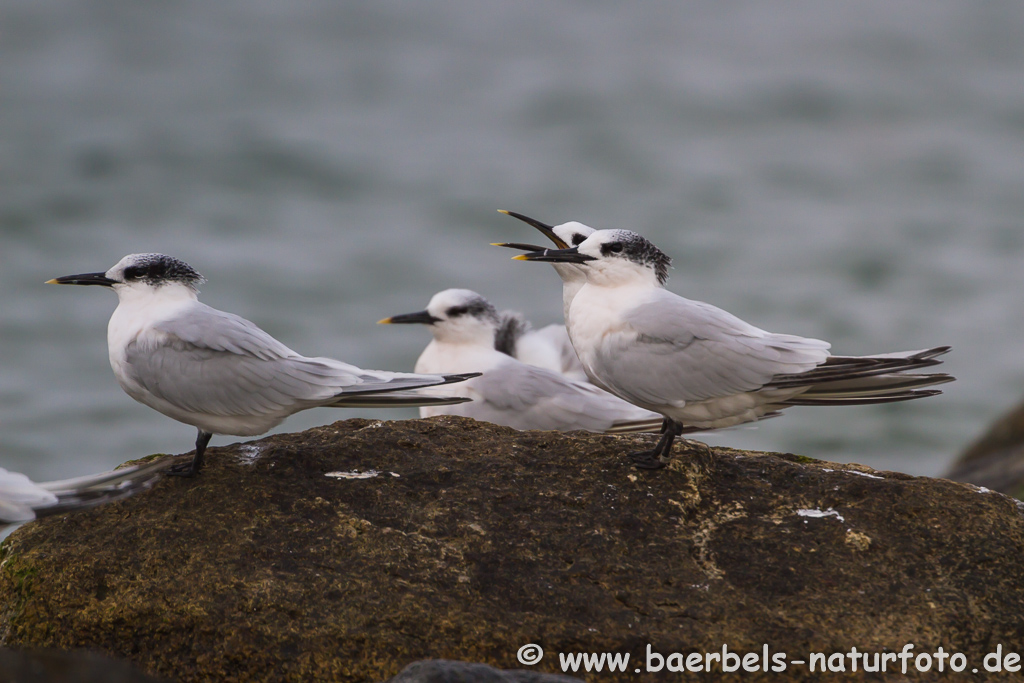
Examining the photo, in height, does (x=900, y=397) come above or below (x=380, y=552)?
above

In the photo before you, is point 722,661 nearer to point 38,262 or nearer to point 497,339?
point 497,339

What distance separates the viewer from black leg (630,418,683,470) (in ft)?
16.8

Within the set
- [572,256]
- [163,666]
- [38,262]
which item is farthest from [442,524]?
[38,262]

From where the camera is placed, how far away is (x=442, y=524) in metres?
4.78

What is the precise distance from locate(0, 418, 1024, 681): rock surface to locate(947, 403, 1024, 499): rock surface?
9.12 feet

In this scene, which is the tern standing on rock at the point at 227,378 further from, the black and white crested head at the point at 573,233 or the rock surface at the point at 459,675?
the black and white crested head at the point at 573,233

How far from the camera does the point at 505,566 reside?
180 inches

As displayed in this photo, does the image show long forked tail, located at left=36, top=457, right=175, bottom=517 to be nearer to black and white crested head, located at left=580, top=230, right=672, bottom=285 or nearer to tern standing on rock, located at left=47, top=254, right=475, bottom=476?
tern standing on rock, located at left=47, top=254, right=475, bottom=476

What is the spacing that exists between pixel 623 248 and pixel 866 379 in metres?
1.34

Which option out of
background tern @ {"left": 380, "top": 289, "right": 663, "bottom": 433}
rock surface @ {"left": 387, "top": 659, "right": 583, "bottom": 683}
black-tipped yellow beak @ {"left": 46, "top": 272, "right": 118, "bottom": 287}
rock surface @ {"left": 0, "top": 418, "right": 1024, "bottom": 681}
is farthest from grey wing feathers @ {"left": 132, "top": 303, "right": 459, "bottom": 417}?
background tern @ {"left": 380, "top": 289, "right": 663, "bottom": 433}

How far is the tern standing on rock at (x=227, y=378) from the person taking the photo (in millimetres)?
5035

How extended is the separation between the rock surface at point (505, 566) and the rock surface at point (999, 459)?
2.78m

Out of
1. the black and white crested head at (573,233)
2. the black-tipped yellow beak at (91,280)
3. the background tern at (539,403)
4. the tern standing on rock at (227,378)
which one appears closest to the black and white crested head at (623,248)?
the black and white crested head at (573,233)

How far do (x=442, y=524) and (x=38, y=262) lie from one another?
42.8 ft
